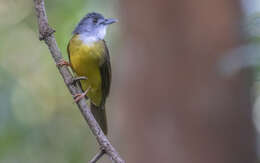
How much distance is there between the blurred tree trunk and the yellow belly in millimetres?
1563

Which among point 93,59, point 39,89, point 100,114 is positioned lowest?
point 39,89

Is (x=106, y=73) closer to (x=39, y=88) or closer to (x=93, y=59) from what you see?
(x=93, y=59)

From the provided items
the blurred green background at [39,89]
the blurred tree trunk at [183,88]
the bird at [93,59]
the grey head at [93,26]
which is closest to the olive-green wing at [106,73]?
the bird at [93,59]

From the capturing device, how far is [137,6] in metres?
6.32

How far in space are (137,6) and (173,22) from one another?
532mm

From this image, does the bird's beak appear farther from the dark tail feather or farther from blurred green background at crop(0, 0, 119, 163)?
blurred green background at crop(0, 0, 119, 163)

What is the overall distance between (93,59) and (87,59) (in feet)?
0.24

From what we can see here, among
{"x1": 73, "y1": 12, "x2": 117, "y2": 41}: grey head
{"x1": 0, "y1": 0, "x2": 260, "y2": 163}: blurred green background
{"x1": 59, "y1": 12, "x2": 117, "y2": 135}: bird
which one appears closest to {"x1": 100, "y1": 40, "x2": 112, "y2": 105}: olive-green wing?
{"x1": 59, "y1": 12, "x2": 117, "y2": 135}: bird

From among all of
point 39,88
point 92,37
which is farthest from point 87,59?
point 39,88

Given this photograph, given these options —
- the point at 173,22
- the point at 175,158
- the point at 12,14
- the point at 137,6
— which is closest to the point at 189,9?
the point at 173,22

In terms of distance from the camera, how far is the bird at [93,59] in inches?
160

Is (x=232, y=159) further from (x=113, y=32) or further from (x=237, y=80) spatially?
(x=113, y=32)

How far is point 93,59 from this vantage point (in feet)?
13.6

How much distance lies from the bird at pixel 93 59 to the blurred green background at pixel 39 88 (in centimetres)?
167
